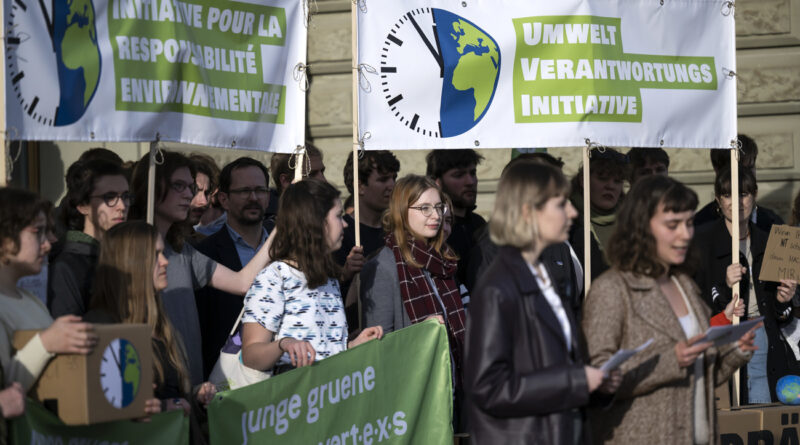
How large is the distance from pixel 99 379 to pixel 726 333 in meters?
2.19

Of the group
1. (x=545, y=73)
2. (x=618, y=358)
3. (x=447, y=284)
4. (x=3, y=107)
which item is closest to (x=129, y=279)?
(x=3, y=107)

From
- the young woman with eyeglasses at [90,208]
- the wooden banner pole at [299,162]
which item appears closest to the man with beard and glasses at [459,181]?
the wooden banner pole at [299,162]

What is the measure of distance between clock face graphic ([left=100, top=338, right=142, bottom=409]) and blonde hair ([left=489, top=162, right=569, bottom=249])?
1389 millimetres

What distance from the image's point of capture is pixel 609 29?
6.50 m

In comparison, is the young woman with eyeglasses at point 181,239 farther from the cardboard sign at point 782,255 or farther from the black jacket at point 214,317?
the cardboard sign at point 782,255

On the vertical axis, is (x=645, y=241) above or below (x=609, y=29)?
below

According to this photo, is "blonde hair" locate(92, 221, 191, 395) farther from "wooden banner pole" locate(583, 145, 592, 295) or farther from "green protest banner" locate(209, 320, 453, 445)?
"wooden banner pole" locate(583, 145, 592, 295)

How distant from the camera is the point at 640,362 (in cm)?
391

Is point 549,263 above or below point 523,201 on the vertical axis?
below

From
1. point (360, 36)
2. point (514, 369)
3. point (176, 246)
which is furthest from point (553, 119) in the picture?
point (514, 369)

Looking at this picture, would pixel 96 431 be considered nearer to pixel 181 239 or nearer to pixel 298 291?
pixel 298 291

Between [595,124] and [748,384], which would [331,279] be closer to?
[595,124]

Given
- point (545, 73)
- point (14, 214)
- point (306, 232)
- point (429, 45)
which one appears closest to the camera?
point (14, 214)

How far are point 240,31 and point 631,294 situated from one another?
2698mm
